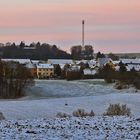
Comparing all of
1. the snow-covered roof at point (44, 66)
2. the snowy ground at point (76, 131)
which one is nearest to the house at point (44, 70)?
the snow-covered roof at point (44, 66)

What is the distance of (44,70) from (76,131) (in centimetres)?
15924

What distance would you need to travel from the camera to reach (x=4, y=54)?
196 m

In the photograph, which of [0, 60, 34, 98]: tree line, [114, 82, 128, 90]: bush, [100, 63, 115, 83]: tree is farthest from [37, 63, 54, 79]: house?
[0, 60, 34, 98]: tree line

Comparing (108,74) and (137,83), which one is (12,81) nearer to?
(137,83)

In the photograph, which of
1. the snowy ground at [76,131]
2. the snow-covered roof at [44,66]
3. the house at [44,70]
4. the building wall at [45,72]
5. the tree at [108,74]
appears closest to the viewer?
the snowy ground at [76,131]

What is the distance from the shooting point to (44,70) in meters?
174

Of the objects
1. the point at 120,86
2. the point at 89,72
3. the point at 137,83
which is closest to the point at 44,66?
the point at 89,72

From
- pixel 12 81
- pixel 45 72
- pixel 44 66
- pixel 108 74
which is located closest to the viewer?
pixel 12 81

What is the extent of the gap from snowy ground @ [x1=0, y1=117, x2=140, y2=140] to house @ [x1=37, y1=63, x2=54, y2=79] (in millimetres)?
151947

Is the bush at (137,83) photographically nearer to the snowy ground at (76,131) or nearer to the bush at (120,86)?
the bush at (120,86)

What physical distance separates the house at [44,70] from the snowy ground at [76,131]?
151947mm

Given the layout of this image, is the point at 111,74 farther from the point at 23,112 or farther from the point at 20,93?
the point at 23,112

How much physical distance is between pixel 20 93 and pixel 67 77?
170 ft

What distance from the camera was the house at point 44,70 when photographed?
6724 inches
